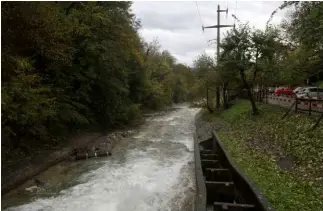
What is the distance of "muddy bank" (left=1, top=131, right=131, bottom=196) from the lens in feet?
34.8

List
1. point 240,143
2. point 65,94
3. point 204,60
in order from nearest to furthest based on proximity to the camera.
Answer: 1. point 240,143
2. point 65,94
3. point 204,60

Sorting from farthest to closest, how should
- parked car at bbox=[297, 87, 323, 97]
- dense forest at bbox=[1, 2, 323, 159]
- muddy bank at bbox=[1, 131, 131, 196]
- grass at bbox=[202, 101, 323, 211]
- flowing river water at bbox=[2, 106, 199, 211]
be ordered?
parked car at bbox=[297, 87, 323, 97] → muddy bank at bbox=[1, 131, 131, 196] → dense forest at bbox=[1, 2, 323, 159] → flowing river water at bbox=[2, 106, 199, 211] → grass at bbox=[202, 101, 323, 211]

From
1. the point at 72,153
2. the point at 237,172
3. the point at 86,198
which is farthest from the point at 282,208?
the point at 72,153

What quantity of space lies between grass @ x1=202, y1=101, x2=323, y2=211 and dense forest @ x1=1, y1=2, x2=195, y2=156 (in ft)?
25.5

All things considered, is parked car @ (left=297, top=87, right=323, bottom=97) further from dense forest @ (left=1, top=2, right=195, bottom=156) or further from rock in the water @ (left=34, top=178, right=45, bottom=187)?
rock in the water @ (left=34, top=178, right=45, bottom=187)

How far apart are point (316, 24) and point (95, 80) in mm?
15722

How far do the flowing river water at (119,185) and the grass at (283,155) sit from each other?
2286 mm

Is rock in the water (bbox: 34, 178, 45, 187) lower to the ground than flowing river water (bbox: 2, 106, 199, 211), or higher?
higher

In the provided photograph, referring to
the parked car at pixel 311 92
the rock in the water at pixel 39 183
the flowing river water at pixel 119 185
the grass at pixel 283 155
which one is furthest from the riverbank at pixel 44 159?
the parked car at pixel 311 92

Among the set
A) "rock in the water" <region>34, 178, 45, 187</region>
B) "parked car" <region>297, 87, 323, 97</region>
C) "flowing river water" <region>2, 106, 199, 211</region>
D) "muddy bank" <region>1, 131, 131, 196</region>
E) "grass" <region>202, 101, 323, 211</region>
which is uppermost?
"parked car" <region>297, 87, 323, 97</region>

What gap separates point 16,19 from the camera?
9602 mm

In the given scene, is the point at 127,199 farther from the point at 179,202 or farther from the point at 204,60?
the point at 204,60

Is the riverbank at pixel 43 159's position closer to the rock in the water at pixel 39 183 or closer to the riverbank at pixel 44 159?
the riverbank at pixel 44 159

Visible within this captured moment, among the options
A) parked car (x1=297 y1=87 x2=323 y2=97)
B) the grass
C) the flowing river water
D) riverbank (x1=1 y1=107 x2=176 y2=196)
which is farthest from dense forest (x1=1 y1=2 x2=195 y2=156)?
parked car (x1=297 y1=87 x2=323 y2=97)
